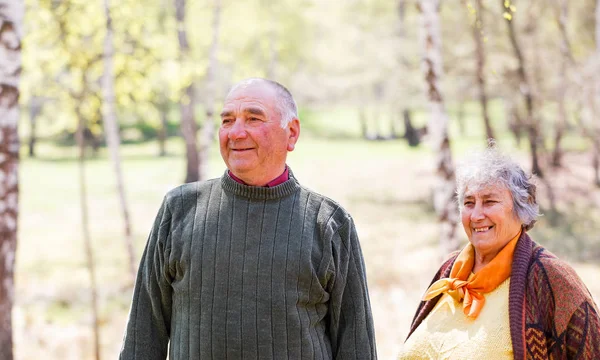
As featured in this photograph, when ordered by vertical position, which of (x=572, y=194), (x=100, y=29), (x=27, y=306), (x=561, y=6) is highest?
(x=561, y=6)

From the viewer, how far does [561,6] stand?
15328mm

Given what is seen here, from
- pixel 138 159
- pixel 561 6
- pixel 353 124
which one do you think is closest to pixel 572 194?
pixel 561 6

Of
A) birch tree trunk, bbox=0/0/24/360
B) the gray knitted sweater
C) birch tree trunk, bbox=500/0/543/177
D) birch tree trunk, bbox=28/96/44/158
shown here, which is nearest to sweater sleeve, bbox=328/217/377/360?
the gray knitted sweater

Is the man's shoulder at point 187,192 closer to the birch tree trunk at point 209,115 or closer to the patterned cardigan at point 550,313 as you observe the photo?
the patterned cardigan at point 550,313

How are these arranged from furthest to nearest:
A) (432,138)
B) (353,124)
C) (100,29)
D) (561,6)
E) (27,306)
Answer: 1. (353,124)
2. (561,6)
3. (27,306)
4. (100,29)
5. (432,138)

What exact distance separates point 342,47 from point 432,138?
63.8 feet

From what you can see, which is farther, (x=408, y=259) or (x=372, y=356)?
(x=408, y=259)

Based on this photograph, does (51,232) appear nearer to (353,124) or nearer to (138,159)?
(138,159)

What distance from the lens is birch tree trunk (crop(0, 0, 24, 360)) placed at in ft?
14.7

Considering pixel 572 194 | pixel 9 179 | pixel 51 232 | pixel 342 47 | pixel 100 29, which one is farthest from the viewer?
pixel 342 47

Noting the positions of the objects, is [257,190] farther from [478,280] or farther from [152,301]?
[478,280]

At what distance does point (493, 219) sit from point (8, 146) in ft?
10.9

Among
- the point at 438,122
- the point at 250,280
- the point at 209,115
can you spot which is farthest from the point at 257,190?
the point at 209,115

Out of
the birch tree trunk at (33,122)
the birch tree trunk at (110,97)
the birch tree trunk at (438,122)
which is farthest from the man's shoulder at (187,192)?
the birch tree trunk at (33,122)
